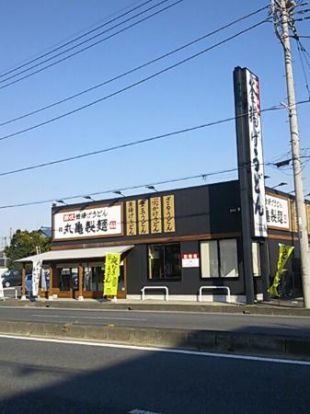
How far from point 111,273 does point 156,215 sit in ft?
12.7

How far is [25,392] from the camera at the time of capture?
7.82m

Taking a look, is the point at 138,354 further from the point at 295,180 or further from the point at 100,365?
the point at 295,180

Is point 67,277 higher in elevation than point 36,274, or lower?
lower

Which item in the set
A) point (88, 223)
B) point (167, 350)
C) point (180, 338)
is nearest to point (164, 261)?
point (88, 223)

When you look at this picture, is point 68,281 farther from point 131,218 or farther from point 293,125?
point 293,125

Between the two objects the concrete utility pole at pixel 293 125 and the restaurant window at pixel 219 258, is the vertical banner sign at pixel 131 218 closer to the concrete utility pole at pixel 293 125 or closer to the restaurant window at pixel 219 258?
the restaurant window at pixel 219 258

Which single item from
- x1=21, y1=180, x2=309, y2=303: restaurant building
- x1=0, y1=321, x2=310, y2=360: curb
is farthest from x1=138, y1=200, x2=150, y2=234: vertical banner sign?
x1=0, y1=321, x2=310, y2=360: curb

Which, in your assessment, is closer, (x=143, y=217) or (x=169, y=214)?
(x=169, y=214)

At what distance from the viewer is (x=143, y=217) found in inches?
1217

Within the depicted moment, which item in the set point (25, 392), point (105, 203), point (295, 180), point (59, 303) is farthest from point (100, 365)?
point (105, 203)

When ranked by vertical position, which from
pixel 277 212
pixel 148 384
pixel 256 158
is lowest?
pixel 148 384

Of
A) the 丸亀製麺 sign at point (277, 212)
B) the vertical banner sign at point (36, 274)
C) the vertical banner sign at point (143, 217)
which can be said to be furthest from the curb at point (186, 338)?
the vertical banner sign at point (36, 274)

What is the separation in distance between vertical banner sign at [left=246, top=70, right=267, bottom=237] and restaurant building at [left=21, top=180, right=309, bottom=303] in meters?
1.01

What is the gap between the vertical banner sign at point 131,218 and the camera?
31300mm
